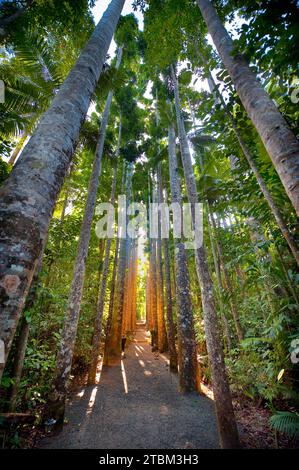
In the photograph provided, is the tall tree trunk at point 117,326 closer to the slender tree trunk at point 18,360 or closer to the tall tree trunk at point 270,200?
the slender tree trunk at point 18,360

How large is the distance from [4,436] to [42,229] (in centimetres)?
384

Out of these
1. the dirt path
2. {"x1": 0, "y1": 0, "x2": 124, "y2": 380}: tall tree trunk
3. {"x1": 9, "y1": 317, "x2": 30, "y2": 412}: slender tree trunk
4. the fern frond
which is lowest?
the dirt path

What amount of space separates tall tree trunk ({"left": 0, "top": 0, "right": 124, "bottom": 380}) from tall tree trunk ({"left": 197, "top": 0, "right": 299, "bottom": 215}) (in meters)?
1.77

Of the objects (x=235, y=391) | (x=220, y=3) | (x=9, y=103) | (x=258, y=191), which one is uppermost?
(x=220, y=3)

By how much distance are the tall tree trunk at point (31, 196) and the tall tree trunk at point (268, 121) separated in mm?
1770

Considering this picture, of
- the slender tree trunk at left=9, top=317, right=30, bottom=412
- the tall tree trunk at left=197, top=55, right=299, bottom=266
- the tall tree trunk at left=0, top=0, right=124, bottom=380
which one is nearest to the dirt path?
the slender tree trunk at left=9, top=317, right=30, bottom=412

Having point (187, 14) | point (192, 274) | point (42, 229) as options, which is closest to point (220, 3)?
point (187, 14)

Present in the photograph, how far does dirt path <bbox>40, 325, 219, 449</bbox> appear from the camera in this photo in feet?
12.8

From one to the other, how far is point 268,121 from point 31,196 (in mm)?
2162

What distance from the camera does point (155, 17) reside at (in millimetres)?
5781

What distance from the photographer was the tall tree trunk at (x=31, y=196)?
3.58 ft

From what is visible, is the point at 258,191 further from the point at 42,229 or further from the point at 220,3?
the point at 220,3

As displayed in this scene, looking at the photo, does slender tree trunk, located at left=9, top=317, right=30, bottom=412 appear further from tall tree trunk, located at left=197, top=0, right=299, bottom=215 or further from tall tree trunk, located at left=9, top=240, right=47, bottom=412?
tall tree trunk, located at left=197, top=0, right=299, bottom=215

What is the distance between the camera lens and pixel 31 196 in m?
1.33
